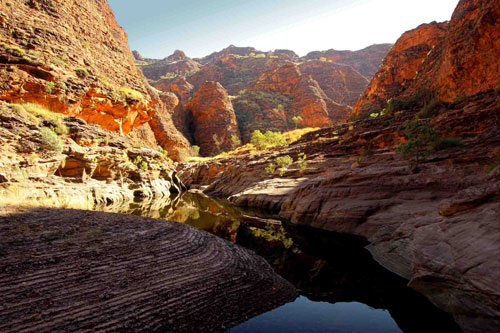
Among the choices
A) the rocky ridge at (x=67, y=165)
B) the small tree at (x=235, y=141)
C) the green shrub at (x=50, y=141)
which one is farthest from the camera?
the small tree at (x=235, y=141)

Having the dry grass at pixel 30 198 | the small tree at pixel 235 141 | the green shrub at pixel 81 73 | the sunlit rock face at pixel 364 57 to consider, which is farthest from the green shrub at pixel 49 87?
the sunlit rock face at pixel 364 57

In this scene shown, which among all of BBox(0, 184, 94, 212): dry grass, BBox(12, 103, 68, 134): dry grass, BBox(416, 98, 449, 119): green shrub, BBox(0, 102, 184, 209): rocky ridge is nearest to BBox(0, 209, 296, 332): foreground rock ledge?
BBox(0, 184, 94, 212): dry grass

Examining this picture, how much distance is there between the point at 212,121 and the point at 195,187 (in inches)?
1392

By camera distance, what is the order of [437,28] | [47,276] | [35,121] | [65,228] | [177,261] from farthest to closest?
1. [437,28]
2. [35,121]
3. [65,228]
4. [177,261]
5. [47,276]

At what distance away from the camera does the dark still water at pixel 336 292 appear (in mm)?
5648

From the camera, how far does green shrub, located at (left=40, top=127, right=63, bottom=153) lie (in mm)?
16578

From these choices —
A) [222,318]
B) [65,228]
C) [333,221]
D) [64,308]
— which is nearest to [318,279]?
[222,318]

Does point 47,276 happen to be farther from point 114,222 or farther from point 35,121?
point 35,121

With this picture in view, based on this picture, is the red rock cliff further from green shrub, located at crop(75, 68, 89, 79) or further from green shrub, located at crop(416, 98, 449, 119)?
green shrub, located at crop(75, 68, 89, 79)

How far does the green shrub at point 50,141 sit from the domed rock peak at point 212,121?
5270 cm

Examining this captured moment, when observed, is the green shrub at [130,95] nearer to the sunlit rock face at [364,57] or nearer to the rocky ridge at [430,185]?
the rocky ridge at [430,185]

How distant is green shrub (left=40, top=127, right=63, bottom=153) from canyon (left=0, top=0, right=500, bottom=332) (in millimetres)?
104

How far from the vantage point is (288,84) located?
87375 mm

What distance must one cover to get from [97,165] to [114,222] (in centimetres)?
1513
